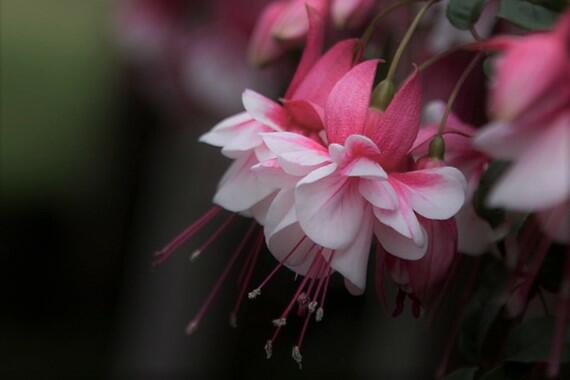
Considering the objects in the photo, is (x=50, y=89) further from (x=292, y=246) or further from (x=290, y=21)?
(x=292, y=246)

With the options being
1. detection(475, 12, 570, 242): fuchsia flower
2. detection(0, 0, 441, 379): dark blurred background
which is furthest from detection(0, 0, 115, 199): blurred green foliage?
detection(475, 12, 570, 242): fuchsia flower

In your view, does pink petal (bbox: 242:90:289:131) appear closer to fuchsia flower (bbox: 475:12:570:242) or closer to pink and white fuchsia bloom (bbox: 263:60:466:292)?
pink and white fuchsia bloom (bbox: 263:60:466:292)

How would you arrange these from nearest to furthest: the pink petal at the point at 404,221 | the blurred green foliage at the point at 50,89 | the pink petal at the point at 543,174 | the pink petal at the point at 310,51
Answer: the pink petal at the point at 543,174 → the pink petal at the point at 404,221 → the pink petal at the point at 310,51 → the blurred green foliage at the point at 50,89

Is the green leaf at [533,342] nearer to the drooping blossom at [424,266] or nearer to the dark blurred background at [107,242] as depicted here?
the drooping blossom at [424,266]

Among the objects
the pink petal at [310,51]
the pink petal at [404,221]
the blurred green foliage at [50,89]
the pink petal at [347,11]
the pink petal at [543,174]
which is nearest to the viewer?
the pink petal at [543,174]

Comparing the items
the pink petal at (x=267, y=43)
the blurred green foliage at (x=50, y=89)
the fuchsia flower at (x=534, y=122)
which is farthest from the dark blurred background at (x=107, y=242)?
the fuchsia flower at (x=534, y=122)

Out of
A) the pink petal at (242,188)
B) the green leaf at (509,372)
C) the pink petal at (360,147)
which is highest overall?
the pink petal at (360,147)

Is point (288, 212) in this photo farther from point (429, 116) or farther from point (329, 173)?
point (429, 116)
